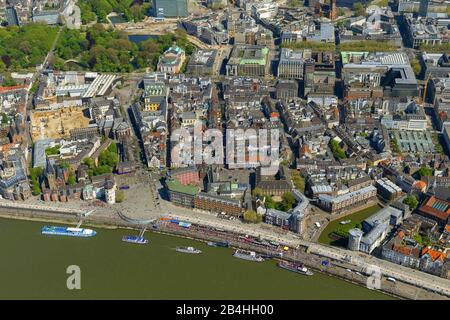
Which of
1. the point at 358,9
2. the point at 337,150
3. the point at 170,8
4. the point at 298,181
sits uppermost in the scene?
the point at 170,8

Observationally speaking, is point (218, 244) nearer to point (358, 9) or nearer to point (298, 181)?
point (298, 181)

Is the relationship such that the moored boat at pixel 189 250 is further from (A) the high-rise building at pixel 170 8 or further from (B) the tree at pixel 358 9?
(B) the tree at pixel 358 9

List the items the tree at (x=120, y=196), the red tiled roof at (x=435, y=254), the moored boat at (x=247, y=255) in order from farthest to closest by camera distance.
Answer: the tree at (x=120, y=196) < the moored boat at (x=247, y=255) < the red tiled roof at (x=435, y=254)

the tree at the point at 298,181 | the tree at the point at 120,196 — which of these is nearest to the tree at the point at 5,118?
the tree at the point at 120,196

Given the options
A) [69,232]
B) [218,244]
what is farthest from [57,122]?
[218,244]

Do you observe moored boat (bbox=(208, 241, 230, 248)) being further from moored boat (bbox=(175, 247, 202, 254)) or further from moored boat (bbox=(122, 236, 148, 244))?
moored boat (bbox=(122, 236, 148, 244))

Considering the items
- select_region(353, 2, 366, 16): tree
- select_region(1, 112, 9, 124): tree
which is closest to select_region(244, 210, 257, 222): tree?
select_region(1, 112, 9, 124): tree

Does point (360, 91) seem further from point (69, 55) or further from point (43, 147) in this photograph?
point (69, 55)
